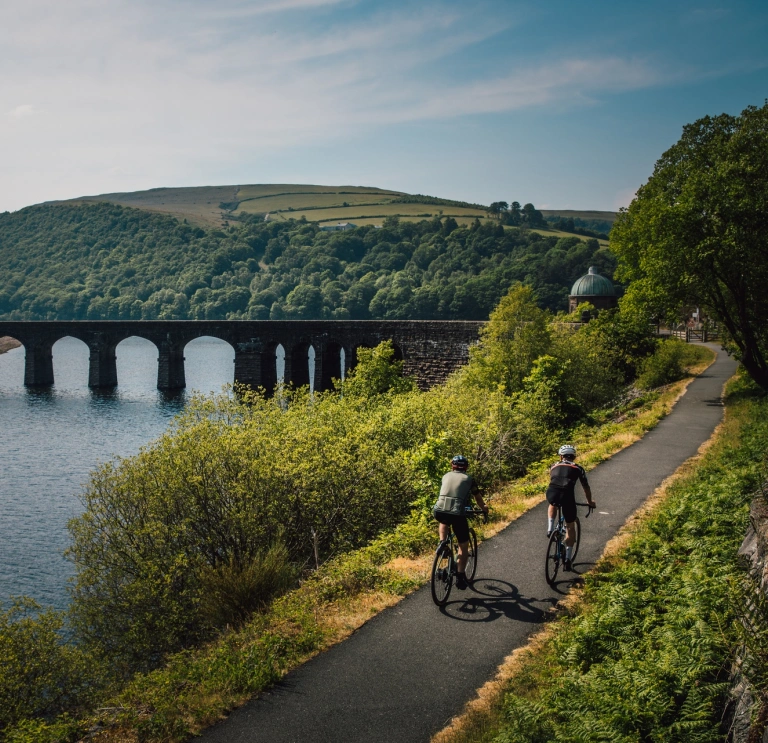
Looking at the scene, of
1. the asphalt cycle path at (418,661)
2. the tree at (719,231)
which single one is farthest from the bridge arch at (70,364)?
the asphalt cycle path at (418,661)

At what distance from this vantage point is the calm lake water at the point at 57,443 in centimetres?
2440

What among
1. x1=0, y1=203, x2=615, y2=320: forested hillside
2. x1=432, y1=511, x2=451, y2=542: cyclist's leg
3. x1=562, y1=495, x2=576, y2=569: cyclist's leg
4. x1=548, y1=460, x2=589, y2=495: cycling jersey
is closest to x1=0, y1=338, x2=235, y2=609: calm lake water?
x1=432, y1=511, x2=451, y2=542: cyclist's leg

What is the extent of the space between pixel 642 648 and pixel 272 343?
62.9m

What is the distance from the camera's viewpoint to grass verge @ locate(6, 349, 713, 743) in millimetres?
8422

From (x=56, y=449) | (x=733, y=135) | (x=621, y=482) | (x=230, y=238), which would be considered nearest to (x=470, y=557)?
(x=621, y=482)

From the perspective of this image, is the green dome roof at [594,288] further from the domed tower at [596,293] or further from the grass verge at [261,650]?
the grass verge at [261,650]

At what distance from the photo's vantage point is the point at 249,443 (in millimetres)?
19219

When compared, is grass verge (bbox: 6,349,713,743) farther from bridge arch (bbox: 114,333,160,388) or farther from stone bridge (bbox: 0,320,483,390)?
bridge arch (bbox: 114,333,160,388)

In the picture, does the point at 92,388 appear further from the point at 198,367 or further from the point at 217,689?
the point at 217,689

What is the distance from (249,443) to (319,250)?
510 feet

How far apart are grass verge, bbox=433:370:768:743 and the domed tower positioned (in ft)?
149

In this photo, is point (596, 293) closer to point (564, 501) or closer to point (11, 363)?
point (564, 501)

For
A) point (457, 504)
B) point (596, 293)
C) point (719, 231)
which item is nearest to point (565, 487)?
point (457, 504)

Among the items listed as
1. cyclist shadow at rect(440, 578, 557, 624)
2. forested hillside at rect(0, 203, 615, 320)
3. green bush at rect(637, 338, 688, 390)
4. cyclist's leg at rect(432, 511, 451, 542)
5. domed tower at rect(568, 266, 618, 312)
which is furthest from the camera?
forested hillside at rect(0, 203, 615, 320)
